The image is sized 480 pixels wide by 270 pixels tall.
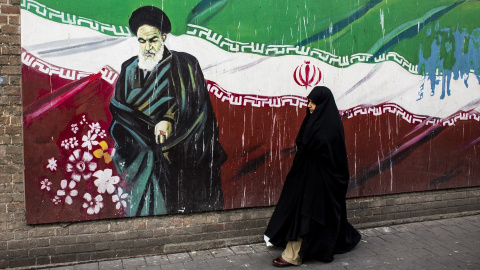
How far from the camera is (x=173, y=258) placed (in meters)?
4.68

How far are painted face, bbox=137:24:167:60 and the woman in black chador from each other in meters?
1.60

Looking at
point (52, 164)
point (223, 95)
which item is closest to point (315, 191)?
point (223, 95)

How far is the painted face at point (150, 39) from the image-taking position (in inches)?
179

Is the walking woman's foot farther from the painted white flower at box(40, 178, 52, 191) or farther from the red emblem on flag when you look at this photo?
the painted white flower at box(40, 178, 52, 191)

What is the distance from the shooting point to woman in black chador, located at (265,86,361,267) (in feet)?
14.6

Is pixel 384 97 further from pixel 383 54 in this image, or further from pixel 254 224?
→ pixel 254 224

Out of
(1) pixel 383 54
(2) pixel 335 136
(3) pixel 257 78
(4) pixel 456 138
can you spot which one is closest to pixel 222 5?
(3) pixel 257 78

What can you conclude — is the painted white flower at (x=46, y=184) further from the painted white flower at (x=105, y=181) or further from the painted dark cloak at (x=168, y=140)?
the painted dark cloak at (x=168, y=140)

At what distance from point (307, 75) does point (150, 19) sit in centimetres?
186

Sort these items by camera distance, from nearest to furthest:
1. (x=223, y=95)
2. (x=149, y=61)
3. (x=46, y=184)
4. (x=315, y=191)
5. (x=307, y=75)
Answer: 1. (x=46, y=184)
2. (x=315, y=191)
3. (x=149, y=61)
4. (x=223, y=95)
5. (x=307, y=75)

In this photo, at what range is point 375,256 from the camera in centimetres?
479

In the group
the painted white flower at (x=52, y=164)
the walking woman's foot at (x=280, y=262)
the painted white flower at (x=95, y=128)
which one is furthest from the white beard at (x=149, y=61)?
the walking woman's foot at (x=280, y=262)

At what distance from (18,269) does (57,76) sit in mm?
1842

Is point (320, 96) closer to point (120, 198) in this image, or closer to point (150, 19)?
point (150, 19)
